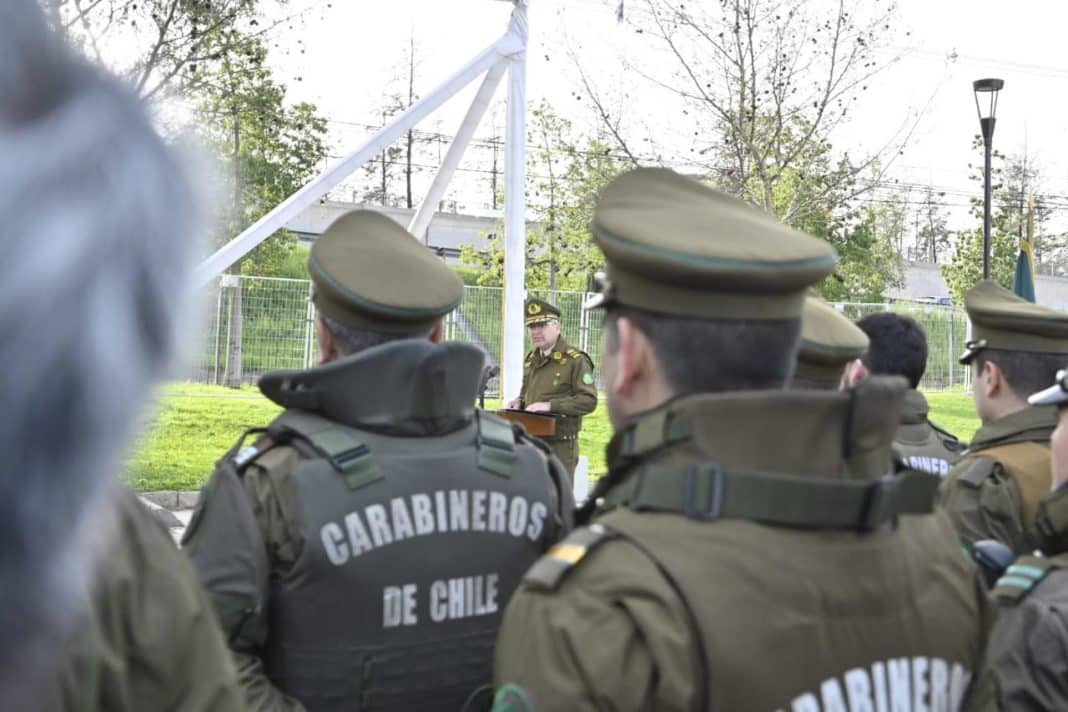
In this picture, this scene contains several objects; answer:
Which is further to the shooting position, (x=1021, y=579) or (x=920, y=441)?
(x=920, y=441)

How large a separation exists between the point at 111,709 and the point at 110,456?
0.42 meters

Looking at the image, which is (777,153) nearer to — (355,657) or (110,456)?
(355,657)

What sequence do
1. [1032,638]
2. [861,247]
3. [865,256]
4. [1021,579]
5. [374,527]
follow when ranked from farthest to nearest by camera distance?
[865,256] → [861,247] → [374,527] → [1021,579] → [1032,638]

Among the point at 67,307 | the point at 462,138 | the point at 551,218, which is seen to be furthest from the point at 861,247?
the point at 67,307

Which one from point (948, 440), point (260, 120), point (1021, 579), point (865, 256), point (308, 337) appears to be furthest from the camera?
point (865, 256)

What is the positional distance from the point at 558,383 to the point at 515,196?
2.37 metres

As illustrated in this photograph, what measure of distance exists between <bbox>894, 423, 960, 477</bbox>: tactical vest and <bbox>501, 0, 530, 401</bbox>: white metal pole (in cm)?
388

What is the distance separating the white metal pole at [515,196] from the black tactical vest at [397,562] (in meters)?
5.45

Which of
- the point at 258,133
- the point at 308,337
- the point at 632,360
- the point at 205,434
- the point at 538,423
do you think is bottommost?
the point at 205,434

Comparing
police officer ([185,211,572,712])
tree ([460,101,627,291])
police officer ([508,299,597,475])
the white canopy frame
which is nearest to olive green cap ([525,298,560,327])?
police officer ([508,299,597,475])

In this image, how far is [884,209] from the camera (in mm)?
40156

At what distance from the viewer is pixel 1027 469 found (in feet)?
11.0

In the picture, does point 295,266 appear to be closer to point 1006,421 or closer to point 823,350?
point 823,350

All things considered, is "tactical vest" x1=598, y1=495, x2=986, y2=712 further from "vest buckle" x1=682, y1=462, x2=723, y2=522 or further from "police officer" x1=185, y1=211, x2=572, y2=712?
"police officer" x1=185, y1=211, x2=572, y2=712
